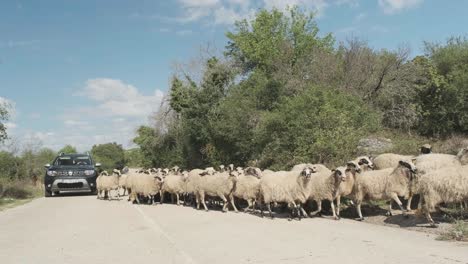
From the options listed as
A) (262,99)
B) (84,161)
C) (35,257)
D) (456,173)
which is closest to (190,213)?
(35,257)

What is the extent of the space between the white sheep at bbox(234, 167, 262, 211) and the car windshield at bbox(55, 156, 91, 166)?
12.7m

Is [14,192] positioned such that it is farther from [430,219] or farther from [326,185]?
[430,219]

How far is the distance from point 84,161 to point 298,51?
30.4 m

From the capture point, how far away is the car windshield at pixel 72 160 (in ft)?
86.5

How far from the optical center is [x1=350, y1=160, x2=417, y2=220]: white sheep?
13.3 metres

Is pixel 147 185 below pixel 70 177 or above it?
below

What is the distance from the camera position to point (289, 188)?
48.6 feet

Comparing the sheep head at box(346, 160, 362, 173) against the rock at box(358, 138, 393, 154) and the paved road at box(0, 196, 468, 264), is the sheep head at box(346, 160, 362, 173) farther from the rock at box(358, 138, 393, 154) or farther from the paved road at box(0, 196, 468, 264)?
the rock at box(358, 138, 393, 154)

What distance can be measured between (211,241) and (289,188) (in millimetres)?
4928

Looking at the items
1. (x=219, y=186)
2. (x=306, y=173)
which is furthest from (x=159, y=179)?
(x=306, y=173)

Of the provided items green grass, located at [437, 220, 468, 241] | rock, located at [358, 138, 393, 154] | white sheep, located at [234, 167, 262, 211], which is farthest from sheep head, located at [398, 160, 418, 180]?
rock, located at [358, 138, 393, 154]

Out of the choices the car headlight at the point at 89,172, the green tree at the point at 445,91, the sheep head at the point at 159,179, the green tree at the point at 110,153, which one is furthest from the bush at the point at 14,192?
Result: the green tree at the point at 110,153

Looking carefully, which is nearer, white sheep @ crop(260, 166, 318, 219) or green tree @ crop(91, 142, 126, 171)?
white sheep @ crop(260, 166, 318, 219)

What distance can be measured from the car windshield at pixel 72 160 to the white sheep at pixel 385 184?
56.8ft
